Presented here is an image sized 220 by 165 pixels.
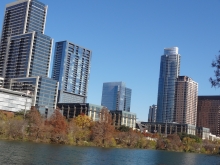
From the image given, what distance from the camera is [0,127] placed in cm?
10394

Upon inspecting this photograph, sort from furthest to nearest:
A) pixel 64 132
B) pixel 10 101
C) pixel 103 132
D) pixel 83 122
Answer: pixel 10 101 → pixel 83 122 → pixel 103 132 → pixel 64 132

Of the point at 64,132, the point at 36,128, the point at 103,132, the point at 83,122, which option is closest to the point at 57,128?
the point at 64,132

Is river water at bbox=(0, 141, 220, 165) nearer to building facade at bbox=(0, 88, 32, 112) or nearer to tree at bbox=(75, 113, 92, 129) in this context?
tree at bbox=(75, 113, 92, 129)

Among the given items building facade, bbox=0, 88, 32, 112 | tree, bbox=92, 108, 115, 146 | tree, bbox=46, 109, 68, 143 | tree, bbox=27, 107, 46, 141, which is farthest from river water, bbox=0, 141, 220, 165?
building facade, bbox=0, 88, 32, 112

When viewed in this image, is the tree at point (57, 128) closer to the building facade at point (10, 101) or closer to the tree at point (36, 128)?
the tree at point (36, 128)

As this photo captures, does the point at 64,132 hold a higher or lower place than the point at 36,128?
lower

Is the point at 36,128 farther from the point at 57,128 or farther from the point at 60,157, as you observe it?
the point at 60,157

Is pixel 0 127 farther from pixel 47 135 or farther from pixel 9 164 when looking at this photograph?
pixel 9 164

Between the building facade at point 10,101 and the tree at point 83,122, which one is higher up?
the building facade at point 10,101

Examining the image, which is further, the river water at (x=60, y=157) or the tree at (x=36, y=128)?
the tree at (x=36, y=128)

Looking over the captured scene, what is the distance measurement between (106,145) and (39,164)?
276 feet

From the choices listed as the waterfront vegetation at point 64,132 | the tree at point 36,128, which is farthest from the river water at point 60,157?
the tree at point 36,128

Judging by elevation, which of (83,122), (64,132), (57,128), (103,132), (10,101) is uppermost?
(10,101)

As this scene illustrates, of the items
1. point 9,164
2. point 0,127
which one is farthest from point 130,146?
point 9,164
